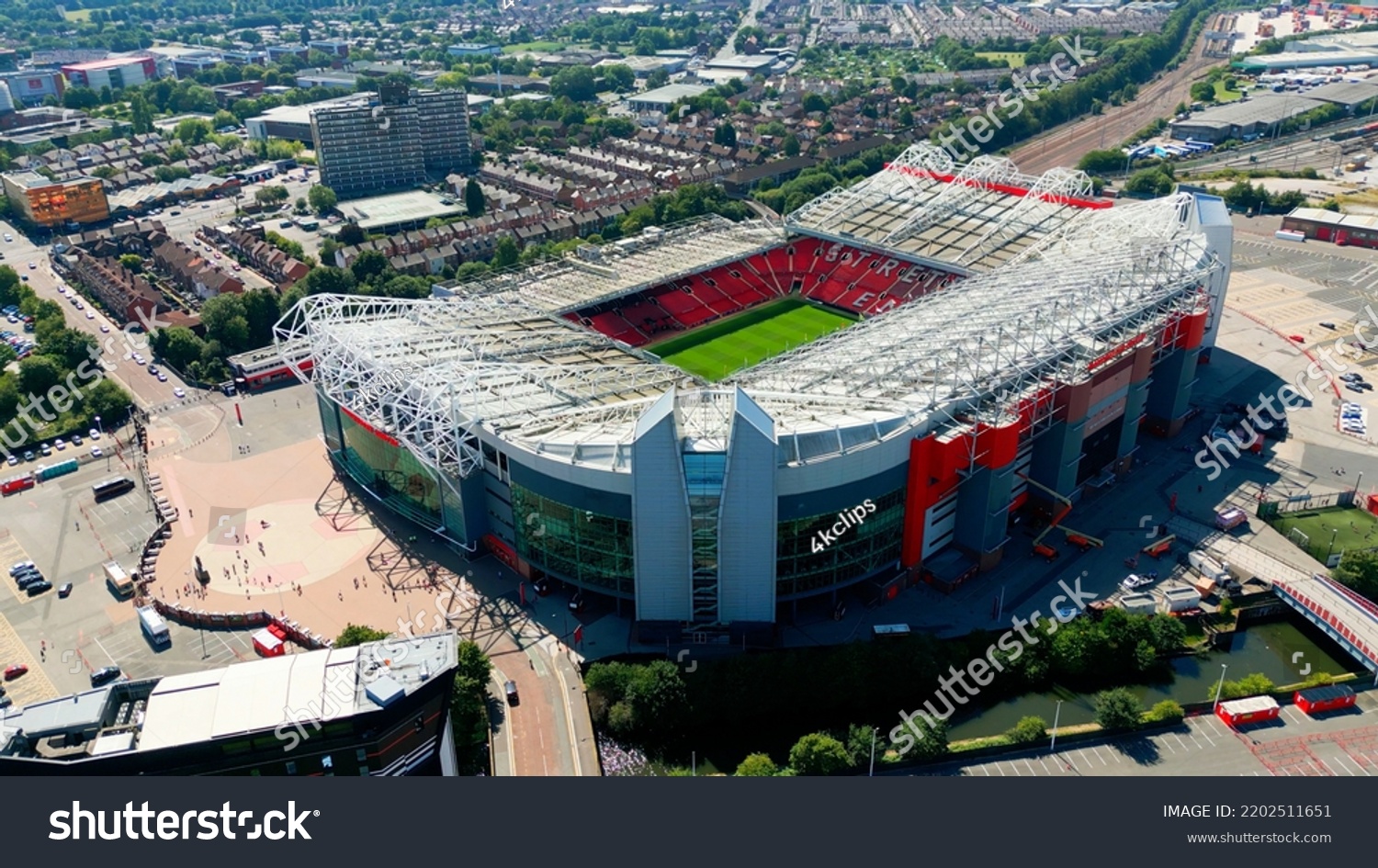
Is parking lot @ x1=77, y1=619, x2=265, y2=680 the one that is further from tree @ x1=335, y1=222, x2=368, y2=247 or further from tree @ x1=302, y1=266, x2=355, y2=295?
tree @ x1=335, y1=222, x2=368, y2=247

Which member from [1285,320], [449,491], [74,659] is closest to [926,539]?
[449,491]

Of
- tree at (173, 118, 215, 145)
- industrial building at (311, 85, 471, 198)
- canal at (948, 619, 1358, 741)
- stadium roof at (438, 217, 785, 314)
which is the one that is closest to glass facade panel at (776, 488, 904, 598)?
canal at (948, 619, 1358, 741)

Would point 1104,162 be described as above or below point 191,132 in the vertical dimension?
below

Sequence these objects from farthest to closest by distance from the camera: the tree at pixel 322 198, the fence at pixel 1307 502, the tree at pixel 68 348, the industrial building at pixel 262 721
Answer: the tree at pixel 322 198 → the tree at pixel 68 348 → the fence at pixel 1307 502 → the industrial building at pixel 262 721

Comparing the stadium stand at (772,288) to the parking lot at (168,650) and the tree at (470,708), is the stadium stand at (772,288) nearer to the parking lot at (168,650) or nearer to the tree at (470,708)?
the parking lot at (168,650)

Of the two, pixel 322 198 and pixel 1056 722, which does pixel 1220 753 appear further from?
pixel 322 198

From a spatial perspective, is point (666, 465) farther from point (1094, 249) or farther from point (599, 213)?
point (599, 213)

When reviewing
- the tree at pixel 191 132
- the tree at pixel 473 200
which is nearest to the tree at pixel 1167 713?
the tree at pixel 473 200

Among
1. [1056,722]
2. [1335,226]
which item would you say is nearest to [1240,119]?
[1335,226]
